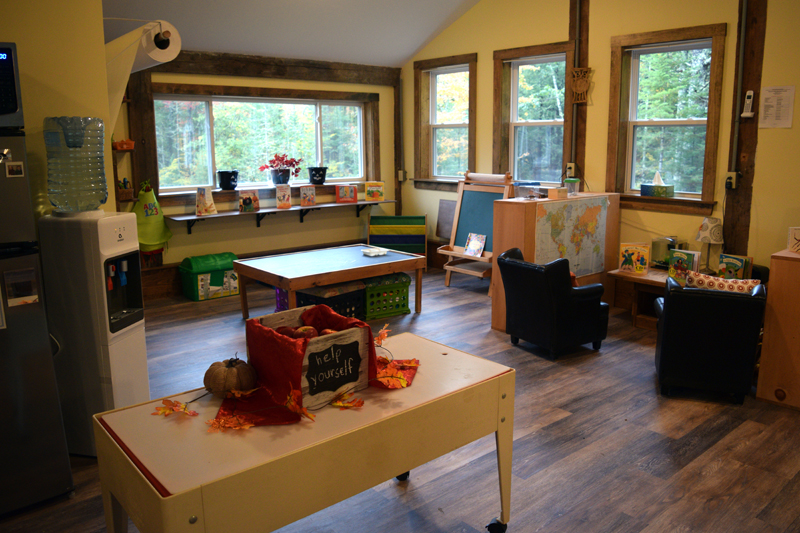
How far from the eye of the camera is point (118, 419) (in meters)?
1.86

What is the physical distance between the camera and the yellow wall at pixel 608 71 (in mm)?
4660

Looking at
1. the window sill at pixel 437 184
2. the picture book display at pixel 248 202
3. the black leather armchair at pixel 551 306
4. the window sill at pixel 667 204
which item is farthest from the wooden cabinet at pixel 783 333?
the picture book display at pixel 248 202

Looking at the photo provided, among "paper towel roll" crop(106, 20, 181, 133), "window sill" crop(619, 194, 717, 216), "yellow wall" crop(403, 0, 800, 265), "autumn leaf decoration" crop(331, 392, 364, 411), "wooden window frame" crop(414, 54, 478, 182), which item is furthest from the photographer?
"wooden window frame" crop(414, 54, 478, 182)

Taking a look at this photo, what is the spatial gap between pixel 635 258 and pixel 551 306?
1454mm

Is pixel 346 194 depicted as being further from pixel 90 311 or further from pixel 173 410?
pixel 173 410

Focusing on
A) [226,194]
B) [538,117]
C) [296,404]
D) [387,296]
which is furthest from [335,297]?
[296,404]

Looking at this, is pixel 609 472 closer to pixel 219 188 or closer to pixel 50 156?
pixel 50 156

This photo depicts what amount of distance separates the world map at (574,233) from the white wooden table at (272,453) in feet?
9.41

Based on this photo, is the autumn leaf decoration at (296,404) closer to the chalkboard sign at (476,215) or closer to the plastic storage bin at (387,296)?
the plastic storage bin at (387,296)

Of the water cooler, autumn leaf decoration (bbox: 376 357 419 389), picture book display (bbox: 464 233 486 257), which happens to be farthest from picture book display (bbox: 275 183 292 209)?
autumn leaf decoration (bbox: 376 357 419 389)

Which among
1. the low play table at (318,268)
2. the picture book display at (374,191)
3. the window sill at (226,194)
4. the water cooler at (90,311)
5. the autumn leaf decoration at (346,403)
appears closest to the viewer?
the autumn leaf decoration at (346,403)

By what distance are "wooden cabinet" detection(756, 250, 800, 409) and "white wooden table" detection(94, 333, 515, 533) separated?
2.26 metres

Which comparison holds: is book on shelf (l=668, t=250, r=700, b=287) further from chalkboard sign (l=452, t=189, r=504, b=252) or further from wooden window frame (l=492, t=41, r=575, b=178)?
chalkboard sign (l=452, t=189, r=504, b=252)

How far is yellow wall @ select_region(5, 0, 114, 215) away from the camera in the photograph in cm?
296
